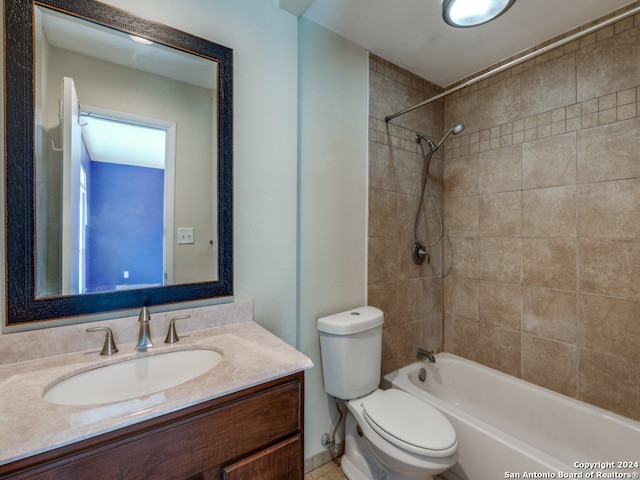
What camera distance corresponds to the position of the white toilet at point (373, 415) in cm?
118

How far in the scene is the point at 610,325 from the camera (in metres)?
1.53

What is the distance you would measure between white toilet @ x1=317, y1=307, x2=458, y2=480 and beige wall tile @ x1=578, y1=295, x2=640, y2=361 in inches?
38.2

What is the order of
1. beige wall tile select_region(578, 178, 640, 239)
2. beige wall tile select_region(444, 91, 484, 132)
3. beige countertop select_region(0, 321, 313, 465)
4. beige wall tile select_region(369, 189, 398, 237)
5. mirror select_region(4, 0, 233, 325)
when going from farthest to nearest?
beige wall tile select_region(444, 91, 484, 132) < beige wall tile select_region(369, 189, 398, 237) < beige wall tile select_region(578, 178, 640, 239) < mirror select_region(4, 0, 233, 325) < beige countertop select_region(0, 321, 313, 465)

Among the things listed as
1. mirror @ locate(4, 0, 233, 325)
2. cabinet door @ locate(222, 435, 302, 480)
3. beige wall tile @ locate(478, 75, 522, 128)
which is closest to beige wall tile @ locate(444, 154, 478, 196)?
beige wall tile @ locate(478, 75, 522, 128)

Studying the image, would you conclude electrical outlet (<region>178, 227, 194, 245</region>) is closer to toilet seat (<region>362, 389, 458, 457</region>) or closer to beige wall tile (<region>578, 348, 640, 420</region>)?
toilet seat (<region>362, 389, 458, 457</region>)

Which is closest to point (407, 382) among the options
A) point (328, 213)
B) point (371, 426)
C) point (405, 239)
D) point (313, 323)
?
point (371, 426)

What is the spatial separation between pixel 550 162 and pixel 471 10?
38.4 inches

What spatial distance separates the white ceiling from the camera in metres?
1.46

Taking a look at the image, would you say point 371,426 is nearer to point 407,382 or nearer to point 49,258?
point 407,382

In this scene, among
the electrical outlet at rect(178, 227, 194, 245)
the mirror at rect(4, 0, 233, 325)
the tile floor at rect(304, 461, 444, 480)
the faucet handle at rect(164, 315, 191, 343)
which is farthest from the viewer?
the tile floor at rect(304, 461, 444, 480)

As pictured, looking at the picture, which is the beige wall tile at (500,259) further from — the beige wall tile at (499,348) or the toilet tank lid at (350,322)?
the toilet tank lid at (350,322)

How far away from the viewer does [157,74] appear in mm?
1175

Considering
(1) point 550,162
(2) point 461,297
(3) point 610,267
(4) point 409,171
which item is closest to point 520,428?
(2) point 461,297

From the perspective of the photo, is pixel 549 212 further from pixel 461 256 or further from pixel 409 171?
pixel 409 171
